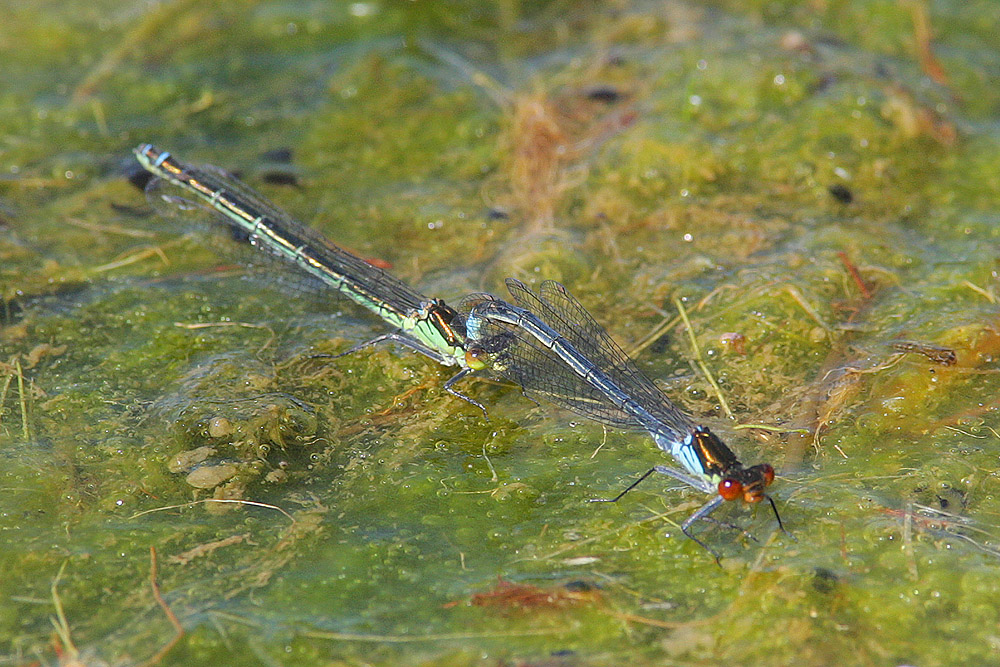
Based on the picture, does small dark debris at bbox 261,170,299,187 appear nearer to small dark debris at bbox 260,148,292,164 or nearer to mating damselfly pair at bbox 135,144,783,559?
small dark debris at bbox 260,148,292,164

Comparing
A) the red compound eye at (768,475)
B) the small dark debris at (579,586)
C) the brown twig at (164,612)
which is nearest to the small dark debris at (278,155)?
the brown twig at (164,612)

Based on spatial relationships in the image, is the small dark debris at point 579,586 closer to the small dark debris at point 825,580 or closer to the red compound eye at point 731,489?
the red compound eye at point 731,489

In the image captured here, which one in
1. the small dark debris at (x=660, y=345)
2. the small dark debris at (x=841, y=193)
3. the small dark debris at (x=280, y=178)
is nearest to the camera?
the small dark debris at (x=660, y=345)

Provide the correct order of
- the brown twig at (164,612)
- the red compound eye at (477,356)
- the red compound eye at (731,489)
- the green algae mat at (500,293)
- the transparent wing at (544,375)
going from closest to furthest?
the brown twig at (164,612) < the green algae mat at (500,293) < the red compound eye at (731,489) < the transparent wing at (544,375) < the red compound eye at (477,356)

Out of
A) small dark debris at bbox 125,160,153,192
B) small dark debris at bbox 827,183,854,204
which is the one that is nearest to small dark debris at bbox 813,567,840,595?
small dark debris at bbox 827,183,854,204

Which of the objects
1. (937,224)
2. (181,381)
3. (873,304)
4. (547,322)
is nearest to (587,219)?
(547,322)

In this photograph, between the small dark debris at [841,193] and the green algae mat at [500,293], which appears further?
the small dark debris at [841,193]

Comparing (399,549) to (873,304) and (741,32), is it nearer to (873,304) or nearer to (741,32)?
(873,304)

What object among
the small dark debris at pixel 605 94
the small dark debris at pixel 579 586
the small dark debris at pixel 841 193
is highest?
the small dark debris at pixel 605 94

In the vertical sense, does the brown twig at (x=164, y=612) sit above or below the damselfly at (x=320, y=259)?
below
